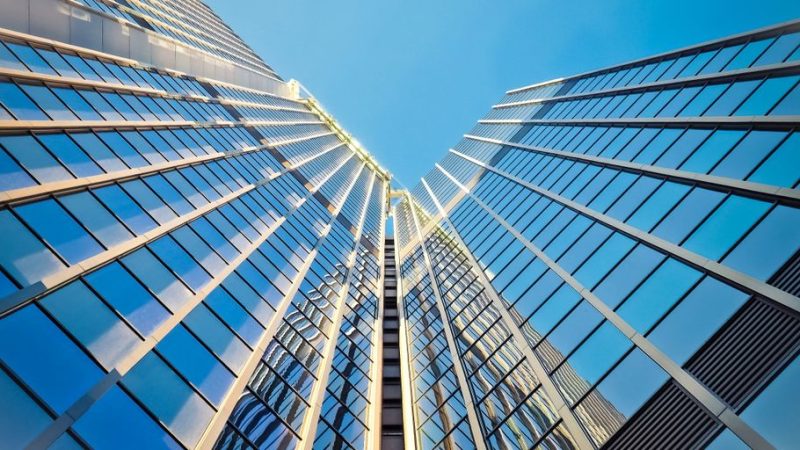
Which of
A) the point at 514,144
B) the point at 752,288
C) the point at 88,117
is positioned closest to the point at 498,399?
the point at 752,288

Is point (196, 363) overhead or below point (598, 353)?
below

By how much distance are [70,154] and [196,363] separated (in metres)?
7.40

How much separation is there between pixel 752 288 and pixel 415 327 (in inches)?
821

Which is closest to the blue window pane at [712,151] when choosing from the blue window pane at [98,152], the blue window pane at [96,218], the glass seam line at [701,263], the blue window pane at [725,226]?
the glass seam line at [701,263]

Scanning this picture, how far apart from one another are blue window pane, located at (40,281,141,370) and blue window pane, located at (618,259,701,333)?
1379 centimetres

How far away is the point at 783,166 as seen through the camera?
1625 centimetres

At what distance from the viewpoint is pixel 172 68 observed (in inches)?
1409

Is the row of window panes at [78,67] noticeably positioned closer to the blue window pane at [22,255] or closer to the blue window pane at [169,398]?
the blue window pane at [22,255]

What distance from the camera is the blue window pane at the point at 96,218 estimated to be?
48.0 feet

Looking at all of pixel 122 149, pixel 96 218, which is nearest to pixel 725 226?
pixel 96 218

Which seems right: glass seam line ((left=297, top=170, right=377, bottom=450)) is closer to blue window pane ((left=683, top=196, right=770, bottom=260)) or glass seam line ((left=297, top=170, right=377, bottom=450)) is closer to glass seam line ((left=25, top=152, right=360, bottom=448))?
glass seam line ((left=25, top=152, right=360, bottom=448))

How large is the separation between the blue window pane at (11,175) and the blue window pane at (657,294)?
55.2 ft

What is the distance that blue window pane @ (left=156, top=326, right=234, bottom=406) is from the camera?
14.1 metres

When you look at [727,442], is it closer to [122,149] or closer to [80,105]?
[122,149]
